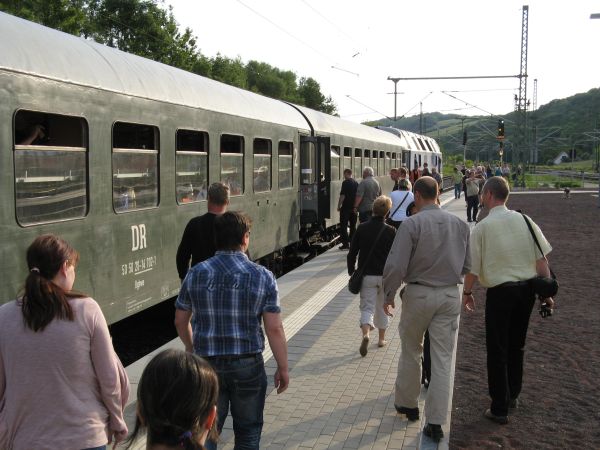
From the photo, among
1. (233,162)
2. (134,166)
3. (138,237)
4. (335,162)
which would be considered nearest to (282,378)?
(138,237)

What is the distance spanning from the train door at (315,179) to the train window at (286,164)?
0.92m

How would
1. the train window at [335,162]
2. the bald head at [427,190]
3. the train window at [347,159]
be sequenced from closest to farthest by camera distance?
the bald head at [427,190], the train window at [335,162], the train window at [347,159]

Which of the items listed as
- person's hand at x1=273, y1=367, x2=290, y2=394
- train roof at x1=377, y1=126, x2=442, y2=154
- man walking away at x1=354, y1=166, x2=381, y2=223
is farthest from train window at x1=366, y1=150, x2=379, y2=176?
person's hand at x1=273, y1=367, x2=290, y2=394

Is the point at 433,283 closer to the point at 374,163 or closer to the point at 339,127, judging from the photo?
the point at 339,127

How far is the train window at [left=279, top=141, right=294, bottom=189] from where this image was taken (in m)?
13.6

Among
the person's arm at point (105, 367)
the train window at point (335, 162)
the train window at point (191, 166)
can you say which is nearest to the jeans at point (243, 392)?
the person's arm at point (105, 367)

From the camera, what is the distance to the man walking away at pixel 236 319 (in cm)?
397

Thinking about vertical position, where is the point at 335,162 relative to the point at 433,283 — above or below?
above

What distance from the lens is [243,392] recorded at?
4.03 metres

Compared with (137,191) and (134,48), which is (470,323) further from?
(134,48)

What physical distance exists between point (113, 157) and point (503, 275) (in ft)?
12.4

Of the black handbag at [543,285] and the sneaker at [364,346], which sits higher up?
the black handbag at [543,285]

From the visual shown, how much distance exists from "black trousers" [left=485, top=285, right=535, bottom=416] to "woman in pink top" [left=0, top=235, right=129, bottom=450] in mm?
3461

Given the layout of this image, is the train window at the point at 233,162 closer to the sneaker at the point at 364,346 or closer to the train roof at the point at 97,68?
the train roof at the point at 97,68
